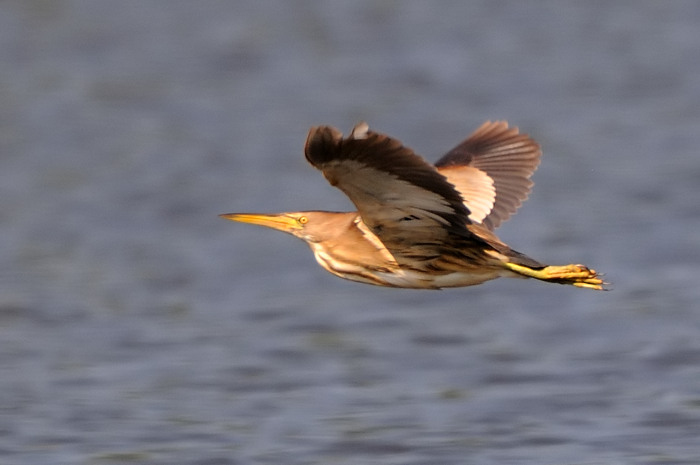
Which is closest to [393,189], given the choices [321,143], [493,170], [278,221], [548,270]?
[321,143]

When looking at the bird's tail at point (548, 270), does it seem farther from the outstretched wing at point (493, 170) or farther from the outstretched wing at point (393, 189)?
the outstretched wing at point (493, 170)

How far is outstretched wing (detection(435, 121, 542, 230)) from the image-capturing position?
6094 mm

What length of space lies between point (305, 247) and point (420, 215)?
13.6ft

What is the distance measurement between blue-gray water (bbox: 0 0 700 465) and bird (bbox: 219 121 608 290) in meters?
1.29

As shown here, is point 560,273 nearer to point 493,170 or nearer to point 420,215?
point 420,215

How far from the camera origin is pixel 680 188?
988cm

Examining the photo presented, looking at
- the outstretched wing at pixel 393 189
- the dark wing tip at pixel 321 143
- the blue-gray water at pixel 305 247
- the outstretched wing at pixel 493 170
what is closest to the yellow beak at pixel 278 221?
the outstretched wing at pixel 393 189

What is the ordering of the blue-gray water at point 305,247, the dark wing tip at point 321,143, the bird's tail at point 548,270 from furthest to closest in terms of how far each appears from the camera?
the blue-gray water at point 305,247, the bird's tail at point 548,270, the dark wing tip at point 321,143

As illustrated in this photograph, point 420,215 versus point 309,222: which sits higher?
point 309,222

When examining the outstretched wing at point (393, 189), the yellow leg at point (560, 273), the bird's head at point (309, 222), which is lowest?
the yellow leg at point (560, 273)

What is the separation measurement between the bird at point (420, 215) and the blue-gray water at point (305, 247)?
4.23ft

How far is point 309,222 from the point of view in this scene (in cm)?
576

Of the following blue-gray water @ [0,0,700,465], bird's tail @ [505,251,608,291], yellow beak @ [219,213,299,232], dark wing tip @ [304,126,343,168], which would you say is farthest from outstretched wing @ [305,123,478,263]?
blue-gray water @ [0,0,700,465]

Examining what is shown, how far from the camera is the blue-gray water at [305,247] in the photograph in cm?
730
